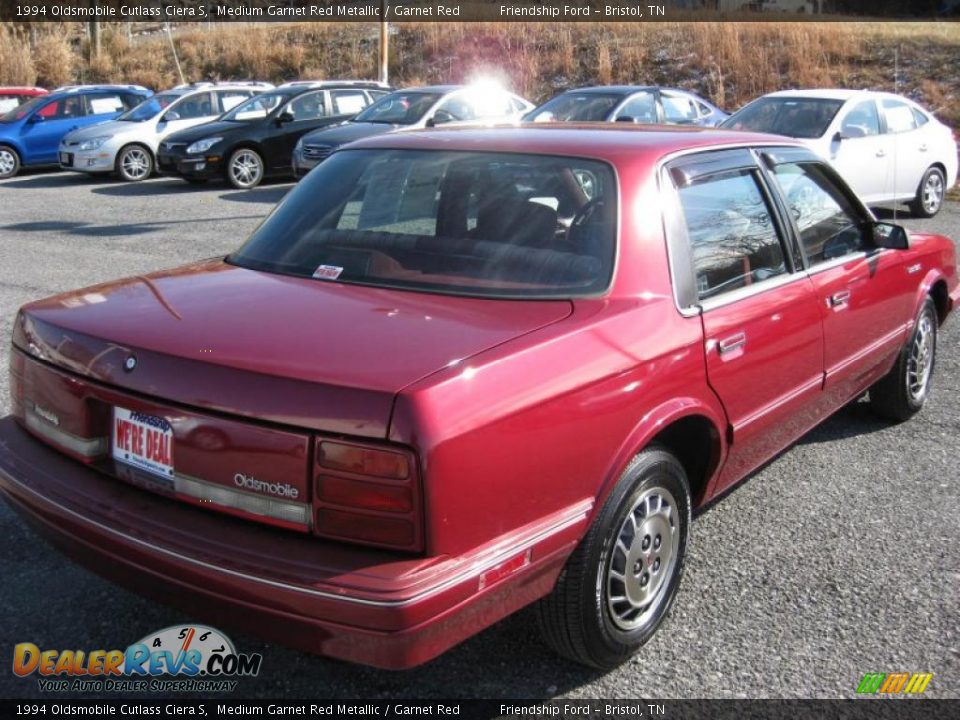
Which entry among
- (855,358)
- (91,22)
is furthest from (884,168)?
(91,22)

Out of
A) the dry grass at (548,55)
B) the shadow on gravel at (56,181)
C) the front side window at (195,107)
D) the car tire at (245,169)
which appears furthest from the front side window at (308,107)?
the dry grass at (548,55)

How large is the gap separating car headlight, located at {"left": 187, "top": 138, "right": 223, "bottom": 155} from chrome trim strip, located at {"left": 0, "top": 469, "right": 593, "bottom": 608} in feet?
43.1

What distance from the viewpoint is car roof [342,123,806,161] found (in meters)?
3.41

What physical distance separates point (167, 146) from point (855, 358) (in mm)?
13414

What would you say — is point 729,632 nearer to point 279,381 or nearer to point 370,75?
point 279,381

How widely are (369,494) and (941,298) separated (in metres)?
4.15

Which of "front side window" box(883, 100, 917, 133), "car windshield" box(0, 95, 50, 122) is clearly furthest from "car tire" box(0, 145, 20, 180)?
"front side window" box(883, 100, 917, 133)

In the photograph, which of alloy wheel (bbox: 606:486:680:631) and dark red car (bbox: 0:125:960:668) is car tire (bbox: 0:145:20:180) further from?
alloy wheel (bbox: 606:486:680:631)

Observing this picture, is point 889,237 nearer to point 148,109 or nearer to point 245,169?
point 245,169

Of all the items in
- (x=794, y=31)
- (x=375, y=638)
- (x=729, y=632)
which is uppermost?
(x=794, y=31)

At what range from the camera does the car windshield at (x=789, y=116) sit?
11422mm

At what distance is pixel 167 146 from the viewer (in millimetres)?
15500

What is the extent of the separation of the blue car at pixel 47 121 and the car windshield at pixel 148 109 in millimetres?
736

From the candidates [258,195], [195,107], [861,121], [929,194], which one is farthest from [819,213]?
[195,107]
